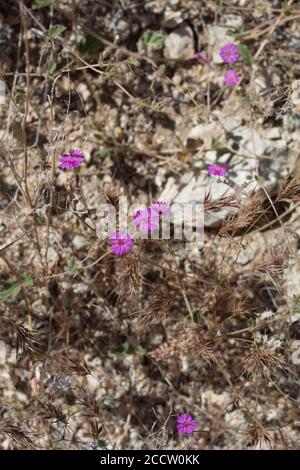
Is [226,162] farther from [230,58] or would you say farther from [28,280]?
[28,280]

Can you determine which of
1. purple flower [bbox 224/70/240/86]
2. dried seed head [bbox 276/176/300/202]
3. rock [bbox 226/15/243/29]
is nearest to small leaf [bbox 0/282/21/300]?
dried seed head [bbox 276/176/300/202]

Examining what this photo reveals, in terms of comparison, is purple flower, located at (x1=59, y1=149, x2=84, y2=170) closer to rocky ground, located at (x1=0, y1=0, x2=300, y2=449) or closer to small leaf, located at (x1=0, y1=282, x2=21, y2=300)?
rocky ground, located at (x1=0, y1=0, x2=300, y2=449)

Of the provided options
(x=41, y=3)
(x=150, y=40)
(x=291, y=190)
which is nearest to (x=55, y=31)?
(x=41, y=3)

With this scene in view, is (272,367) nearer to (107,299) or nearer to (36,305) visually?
(107,299)

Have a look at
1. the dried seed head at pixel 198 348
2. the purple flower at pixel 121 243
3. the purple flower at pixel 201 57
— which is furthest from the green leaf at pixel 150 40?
the dried seed head at pixel 198 348

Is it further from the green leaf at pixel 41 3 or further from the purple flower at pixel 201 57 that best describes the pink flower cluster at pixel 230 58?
the green leaf at pixel 41 3
